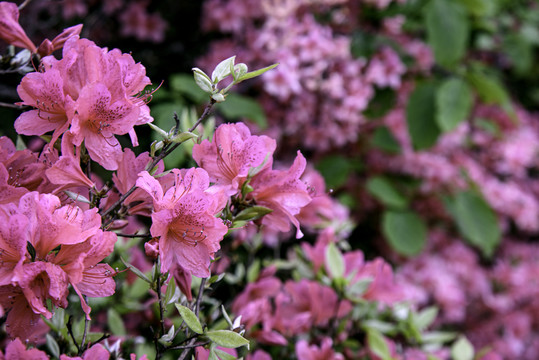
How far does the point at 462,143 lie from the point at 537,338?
1.13 m

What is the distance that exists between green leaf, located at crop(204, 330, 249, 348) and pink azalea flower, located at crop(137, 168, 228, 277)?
95mm

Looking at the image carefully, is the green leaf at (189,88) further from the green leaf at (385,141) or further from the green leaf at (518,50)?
the green leaf at (518,50)

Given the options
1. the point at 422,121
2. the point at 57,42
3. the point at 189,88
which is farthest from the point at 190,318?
the point at 422,121

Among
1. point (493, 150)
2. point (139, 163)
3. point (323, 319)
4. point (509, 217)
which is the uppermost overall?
point (139, 163)

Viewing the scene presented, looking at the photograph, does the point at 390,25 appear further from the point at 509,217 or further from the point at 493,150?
the point at 509,217

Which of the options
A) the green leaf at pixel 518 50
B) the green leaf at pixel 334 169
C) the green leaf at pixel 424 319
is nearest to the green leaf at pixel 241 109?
the green leaf at pixel 334 169

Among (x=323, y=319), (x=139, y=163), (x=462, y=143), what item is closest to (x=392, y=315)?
(x=323, y=319)

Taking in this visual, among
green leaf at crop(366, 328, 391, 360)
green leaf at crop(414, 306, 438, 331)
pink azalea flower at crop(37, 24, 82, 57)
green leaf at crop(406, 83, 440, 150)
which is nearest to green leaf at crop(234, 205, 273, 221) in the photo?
pink azalea flower at crop(37, 24, 82, 57)

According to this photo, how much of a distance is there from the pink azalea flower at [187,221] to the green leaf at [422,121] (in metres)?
1.43

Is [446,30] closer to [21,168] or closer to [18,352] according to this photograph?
[21,168]

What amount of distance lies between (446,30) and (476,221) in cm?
80

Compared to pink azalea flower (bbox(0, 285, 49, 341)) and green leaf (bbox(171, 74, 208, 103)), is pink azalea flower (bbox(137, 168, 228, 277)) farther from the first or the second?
green leaf (bbox(171, 74, 208, 103))

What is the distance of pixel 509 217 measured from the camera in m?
2.56

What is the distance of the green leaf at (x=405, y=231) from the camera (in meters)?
1.82
